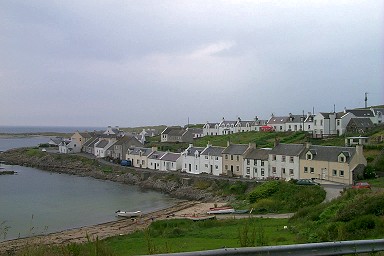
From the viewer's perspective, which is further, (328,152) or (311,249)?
(328,152)

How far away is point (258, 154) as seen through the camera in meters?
51.9

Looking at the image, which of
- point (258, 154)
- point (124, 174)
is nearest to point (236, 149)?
point (258, 154)

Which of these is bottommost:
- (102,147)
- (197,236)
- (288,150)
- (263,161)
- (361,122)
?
(197,236)

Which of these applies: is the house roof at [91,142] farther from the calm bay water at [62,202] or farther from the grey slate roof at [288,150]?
the grey slate roof at [288,150]

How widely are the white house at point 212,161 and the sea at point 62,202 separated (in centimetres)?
828

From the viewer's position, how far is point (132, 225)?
1359 inches

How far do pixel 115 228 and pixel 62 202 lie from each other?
55.5 ft

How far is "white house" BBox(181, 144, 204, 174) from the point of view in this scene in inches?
2366

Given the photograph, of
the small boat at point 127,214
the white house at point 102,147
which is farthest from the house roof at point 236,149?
the white house at point 102,147

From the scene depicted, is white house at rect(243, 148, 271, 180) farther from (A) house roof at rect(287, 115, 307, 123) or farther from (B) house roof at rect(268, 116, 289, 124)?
(B) house roof at rect(268, 116, 289, 124)

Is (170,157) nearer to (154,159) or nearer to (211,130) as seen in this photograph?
(154,159)

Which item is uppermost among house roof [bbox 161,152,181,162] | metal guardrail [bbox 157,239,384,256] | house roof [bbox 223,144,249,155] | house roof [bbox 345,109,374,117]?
house roof [bbox 345,109,374,117]

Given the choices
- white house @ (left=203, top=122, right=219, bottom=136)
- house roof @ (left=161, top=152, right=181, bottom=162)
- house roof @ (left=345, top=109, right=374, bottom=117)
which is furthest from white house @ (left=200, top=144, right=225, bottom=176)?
white house @ (left=203, top=122, right=219, bottom=136)

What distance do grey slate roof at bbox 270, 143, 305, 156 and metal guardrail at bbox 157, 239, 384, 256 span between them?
40.8 m
